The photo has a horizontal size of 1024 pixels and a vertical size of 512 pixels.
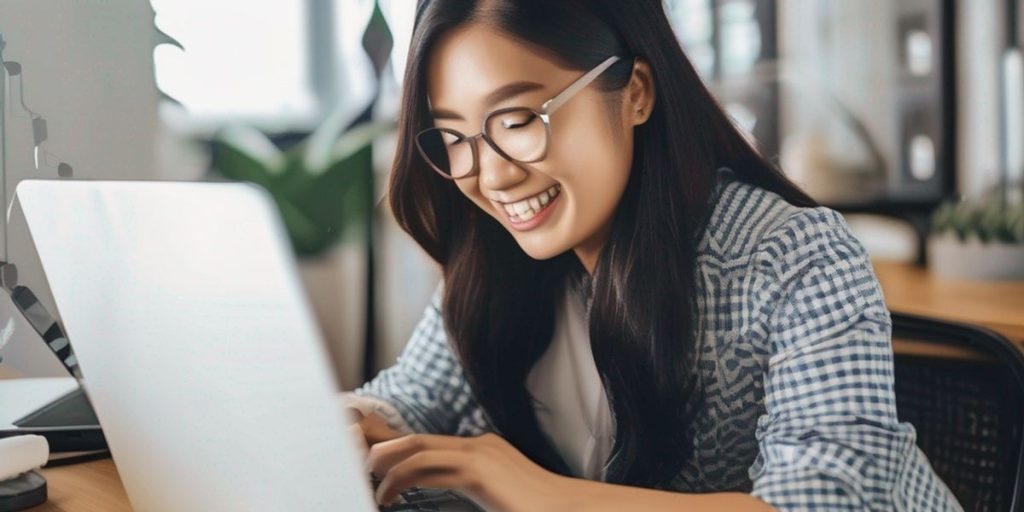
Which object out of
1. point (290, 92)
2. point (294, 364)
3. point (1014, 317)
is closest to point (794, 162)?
point (1014, 317)

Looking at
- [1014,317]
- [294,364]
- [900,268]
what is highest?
[294,364]

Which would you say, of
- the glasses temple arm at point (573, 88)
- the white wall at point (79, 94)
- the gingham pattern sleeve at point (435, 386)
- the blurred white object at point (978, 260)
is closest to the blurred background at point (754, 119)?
the blurred white object at point (978, 260)

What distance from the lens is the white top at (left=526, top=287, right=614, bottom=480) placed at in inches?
27.4

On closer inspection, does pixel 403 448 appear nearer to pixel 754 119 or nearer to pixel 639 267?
pixel 639 267

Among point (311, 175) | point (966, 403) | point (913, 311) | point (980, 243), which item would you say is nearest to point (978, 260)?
point (980, 243)

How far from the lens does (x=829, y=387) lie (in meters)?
0.52

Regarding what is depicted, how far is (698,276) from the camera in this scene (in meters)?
0.62

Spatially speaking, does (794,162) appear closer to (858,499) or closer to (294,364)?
(858,499)

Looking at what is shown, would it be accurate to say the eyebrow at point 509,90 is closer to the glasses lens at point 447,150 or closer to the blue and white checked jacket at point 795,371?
the glasses lens at point 447,150

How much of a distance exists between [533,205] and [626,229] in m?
0.06

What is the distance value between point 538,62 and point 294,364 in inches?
12.1

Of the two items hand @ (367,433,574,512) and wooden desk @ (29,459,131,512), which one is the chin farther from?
wooden desk @ (29,459,131,512)

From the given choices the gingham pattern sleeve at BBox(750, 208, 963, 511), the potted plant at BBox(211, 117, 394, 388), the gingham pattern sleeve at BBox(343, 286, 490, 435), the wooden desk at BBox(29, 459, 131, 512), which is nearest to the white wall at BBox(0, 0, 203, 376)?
the wooden desk at BBox(29, 459, 131, 512)

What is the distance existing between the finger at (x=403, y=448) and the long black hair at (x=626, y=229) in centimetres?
15
